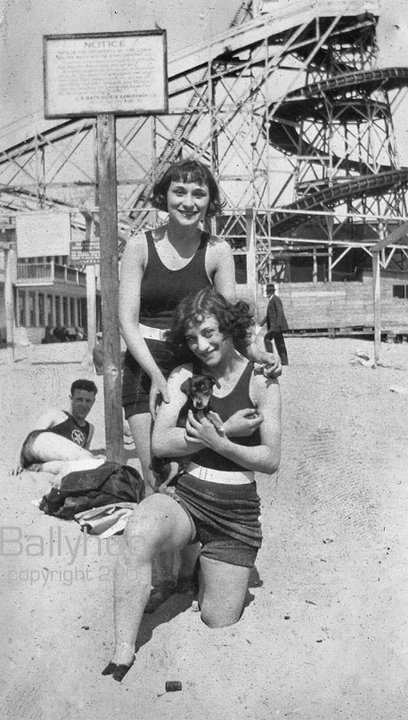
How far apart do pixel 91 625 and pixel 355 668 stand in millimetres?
1154

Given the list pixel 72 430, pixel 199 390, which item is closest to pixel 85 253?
pixel 72 430

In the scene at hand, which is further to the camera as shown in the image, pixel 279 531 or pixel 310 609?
pixel 279 531

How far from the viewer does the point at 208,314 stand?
3.67 m

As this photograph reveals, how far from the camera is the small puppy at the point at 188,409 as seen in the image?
3.64 metres

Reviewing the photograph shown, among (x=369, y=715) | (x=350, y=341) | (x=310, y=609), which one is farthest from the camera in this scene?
(x=350, y=341)

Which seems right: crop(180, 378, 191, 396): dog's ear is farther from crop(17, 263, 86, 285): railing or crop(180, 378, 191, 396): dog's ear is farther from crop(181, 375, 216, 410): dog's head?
crop(17, 263, 86, 285): railing

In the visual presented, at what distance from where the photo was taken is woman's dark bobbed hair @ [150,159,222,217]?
4.03 m

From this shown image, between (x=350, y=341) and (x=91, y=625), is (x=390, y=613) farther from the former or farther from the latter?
(x=350, y=341)

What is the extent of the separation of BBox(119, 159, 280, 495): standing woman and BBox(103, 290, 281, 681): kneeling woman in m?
0.24

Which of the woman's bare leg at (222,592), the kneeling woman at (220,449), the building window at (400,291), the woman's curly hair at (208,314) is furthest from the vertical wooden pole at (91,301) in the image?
the building window at (400,291)

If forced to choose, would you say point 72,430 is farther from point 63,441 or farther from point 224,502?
point 224,502

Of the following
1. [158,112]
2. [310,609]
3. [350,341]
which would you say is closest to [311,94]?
[350,341]

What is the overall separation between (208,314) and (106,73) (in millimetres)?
2328

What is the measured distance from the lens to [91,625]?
368cm
